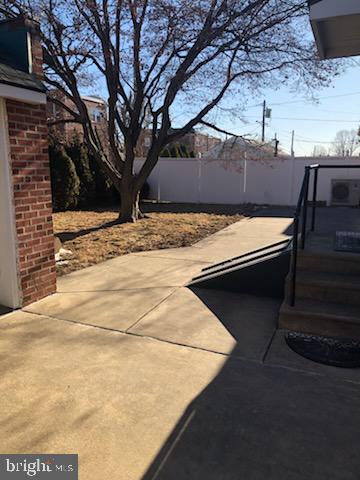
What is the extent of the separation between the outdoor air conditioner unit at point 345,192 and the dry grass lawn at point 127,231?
3.47m

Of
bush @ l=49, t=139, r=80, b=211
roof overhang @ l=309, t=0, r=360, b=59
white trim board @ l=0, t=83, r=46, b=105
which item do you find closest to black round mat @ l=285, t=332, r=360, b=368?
roof overhang @ l=309, t=0, r=360, b=59

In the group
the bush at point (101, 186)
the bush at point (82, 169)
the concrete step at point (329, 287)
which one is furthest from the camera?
the bush at point (101, 186)

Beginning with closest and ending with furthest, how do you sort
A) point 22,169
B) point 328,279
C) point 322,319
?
1. point 322,319
2. point 328,279
3. point 22,169

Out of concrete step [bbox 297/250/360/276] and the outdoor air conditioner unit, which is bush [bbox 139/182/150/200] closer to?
the outdoor air conditioner unit

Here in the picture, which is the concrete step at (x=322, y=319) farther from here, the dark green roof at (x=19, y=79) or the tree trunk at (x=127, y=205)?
the tree trunk at (x=127, y=205)

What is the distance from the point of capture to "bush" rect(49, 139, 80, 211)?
43.2ft

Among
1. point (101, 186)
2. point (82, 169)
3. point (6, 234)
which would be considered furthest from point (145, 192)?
point (6, 234)

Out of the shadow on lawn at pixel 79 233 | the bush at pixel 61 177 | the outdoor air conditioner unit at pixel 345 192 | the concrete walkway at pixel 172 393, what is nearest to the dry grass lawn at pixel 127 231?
the shadow on lawn at pixel 79 233

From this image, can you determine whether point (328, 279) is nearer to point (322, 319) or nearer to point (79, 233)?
point (322, 319)

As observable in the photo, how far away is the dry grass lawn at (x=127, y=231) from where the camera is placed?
695 cm

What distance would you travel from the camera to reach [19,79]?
12.0 ft

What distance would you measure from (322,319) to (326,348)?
28cm

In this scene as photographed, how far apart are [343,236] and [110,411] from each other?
150 inches

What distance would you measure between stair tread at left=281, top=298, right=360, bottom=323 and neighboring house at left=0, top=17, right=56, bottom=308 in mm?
2680
